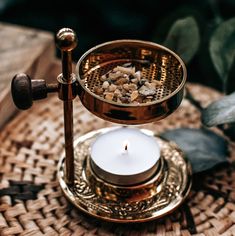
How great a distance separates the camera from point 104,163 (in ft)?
3.28

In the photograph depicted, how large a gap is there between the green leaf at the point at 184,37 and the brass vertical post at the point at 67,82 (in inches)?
12.1

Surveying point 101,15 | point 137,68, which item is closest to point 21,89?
point 137,68

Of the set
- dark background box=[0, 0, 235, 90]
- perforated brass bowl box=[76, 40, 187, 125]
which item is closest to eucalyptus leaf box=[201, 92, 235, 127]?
perforated brass bowl box=[76, 40, 187, 125]

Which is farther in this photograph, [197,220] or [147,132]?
[147,132]

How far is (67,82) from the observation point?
906mm

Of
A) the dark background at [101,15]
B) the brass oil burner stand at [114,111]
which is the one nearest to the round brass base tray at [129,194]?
the brass oil burner stand at [114,111]

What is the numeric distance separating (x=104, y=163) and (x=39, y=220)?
0.52 ft

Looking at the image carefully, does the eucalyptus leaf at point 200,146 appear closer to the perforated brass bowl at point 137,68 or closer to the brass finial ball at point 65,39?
the perforated brass bowl at point 137,68

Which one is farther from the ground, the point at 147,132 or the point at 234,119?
the point at 234,119

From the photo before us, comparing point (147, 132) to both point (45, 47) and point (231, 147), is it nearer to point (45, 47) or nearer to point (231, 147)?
point (231, 147)

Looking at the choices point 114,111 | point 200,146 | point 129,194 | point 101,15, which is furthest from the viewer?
point 101,15

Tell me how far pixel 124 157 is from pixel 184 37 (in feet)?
1.01

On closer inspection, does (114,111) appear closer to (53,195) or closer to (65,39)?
(65,39)

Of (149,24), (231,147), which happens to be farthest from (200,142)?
(149,24)
